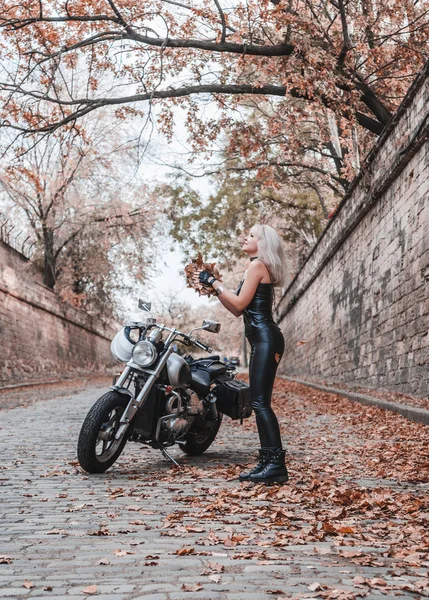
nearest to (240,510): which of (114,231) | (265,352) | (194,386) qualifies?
(265,352)

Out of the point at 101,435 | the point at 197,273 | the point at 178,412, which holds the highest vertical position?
the point at 197,273

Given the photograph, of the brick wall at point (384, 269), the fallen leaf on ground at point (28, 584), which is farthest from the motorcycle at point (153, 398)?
the brick wall at point (384, 269)

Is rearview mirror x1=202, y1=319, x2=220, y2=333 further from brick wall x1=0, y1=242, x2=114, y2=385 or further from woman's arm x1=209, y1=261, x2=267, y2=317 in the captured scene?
brick wall x1=0, y1=242, x2=114, y2=385

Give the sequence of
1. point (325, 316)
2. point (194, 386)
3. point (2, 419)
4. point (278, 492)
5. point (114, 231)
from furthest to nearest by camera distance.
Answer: point (114, 231) → point (325, 316) → point (2, 419) → point (194, 386) → point (278, 492)

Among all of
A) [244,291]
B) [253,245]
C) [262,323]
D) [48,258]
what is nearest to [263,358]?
[262,323]

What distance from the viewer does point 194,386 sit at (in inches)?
253

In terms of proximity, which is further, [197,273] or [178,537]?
[197,273]

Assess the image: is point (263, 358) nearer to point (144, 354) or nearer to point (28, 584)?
point (144, 354)

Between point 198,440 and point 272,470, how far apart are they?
162 cm

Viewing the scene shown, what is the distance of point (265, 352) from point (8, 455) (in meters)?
3.09

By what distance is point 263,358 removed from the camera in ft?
17.9

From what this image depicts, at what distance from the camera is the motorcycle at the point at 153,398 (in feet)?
18.5

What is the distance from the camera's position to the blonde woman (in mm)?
5398

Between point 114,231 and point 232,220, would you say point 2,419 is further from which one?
point 114,231
